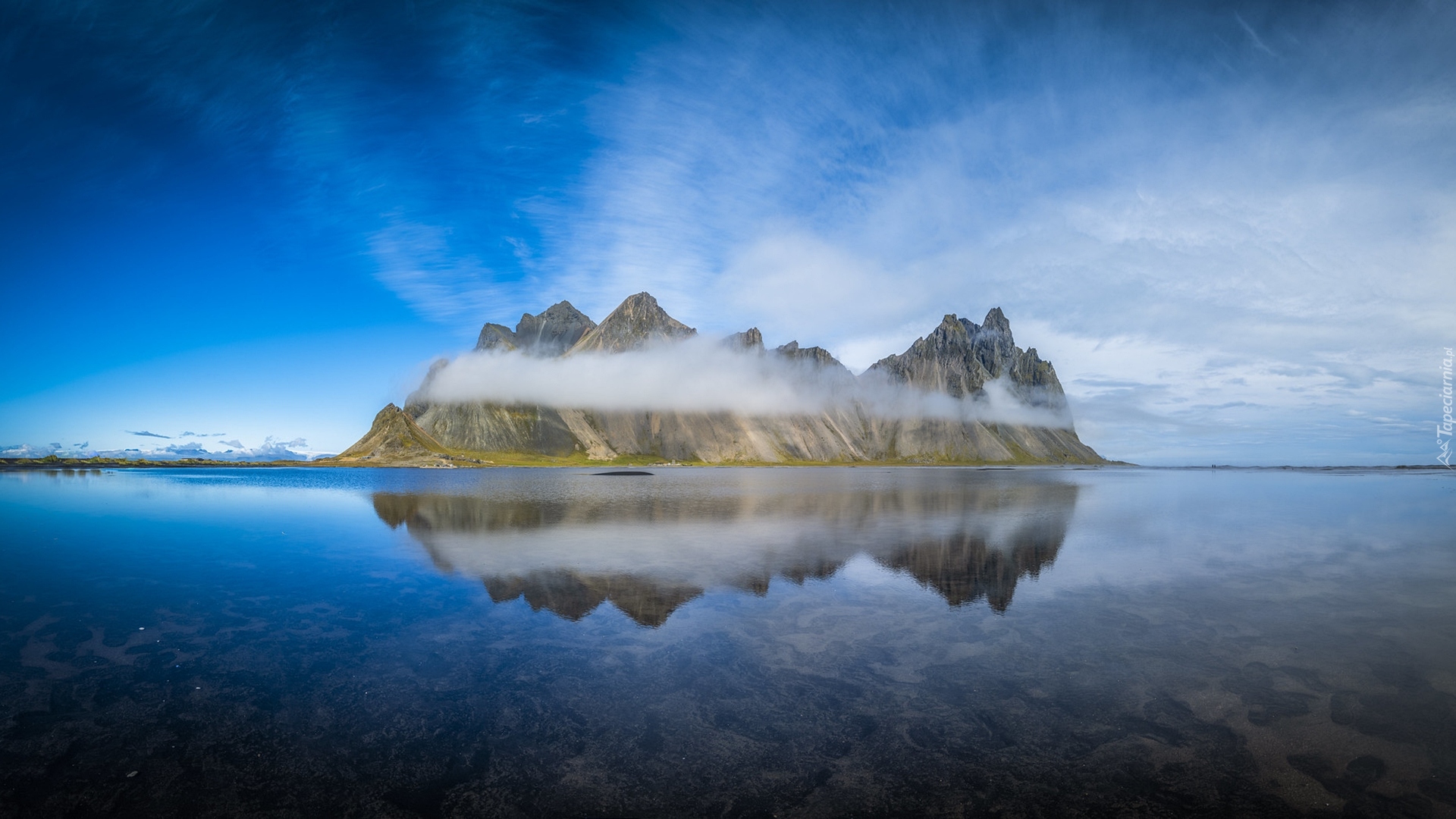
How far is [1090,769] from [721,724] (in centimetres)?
754

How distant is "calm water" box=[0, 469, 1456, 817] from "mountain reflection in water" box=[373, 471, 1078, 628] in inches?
15.3

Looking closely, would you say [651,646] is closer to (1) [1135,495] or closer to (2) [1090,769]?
(2) [1090,769]

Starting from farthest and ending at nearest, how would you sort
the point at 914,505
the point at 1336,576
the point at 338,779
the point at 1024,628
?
the point at 914,505 → the point at 1336,576 → the point at 1024,628 → the point at 338,779

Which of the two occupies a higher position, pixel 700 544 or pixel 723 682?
pixel 700 544

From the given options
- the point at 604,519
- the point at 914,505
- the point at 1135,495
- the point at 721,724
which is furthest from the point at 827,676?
the point at 1135,495

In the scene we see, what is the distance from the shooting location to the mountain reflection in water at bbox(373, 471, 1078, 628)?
1066 inches

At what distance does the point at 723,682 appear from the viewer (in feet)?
53.4

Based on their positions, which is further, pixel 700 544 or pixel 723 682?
pixel 700 544

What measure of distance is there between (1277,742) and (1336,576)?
26729 millimetres

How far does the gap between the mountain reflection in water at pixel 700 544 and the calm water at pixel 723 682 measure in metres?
0.39

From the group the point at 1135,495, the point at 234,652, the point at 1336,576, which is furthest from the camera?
the point at 1135,495

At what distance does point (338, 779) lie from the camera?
11406mm

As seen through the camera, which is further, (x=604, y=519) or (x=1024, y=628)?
(x=604, y=519)

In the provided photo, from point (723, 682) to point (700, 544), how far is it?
2414cm
